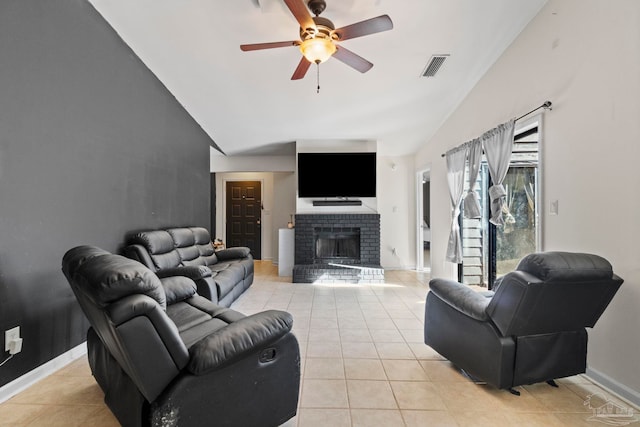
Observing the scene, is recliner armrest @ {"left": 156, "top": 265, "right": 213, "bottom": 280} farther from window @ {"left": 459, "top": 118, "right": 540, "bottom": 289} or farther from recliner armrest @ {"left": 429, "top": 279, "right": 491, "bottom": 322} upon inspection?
window @ {"left": 459, "top": 118, "right": 540, "bottom": 289}

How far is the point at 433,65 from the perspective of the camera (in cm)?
338

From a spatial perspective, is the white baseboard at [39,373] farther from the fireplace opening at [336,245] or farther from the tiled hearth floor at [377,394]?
the fireplace opening at [336,245]

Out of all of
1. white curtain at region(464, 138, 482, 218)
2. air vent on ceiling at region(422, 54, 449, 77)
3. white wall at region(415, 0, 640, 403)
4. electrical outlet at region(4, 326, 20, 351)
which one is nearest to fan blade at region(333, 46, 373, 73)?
air vent on ceiling at region(422, 54, 449, 77)

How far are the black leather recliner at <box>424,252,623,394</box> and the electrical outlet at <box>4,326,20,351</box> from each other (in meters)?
2.88

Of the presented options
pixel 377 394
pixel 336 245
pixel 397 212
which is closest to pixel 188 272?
pixel 377 394

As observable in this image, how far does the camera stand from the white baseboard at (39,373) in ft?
6.04

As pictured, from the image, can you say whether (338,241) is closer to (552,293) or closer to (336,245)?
(336,245)

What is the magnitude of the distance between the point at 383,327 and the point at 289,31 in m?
3.02

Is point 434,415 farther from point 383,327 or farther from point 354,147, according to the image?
point 354,147

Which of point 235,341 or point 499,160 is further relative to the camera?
point 499,160

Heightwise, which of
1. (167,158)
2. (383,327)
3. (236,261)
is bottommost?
(383,327)

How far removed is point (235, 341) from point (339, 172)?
431cm

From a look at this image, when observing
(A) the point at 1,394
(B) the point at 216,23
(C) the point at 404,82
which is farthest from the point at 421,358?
(B) the point at 216,23

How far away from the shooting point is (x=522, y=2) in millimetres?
2633
